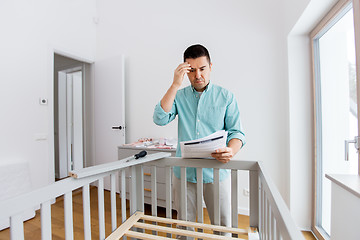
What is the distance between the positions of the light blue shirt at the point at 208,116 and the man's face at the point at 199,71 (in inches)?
2.3

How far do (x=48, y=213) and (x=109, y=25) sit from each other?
2.87 meters

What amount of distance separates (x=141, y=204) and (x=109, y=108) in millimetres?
1959

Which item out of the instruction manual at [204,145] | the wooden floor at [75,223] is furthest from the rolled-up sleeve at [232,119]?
the wooden floor at [75,223]

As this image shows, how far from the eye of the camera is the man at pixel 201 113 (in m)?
0.96

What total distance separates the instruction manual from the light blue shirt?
0.37 feet

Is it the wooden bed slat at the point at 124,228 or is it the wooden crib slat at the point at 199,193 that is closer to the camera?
the wooden bed slat at the point at 124,228

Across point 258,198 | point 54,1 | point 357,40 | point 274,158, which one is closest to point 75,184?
point 258,198

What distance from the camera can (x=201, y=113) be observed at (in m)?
1.01

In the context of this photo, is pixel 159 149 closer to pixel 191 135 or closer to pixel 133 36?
pixel 191 135

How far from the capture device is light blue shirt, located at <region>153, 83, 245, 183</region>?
100cm

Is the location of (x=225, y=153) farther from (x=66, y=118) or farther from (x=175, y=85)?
(x=66, y=118)

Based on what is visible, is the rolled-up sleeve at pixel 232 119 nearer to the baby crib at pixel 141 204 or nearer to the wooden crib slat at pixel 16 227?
the baby crib at pixel 141 204

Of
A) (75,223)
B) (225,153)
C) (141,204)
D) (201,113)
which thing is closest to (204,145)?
(225,153)

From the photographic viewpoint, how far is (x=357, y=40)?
1070mm
